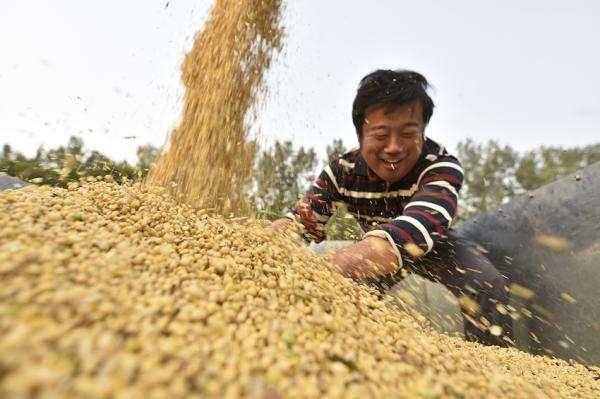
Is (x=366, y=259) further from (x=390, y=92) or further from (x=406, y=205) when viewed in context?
(x=390, y=92)

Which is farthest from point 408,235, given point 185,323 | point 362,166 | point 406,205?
point 185,323

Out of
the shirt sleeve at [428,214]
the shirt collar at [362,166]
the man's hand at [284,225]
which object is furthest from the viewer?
the shirt collar at [362,166]

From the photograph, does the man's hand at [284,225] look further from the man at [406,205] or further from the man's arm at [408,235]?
the man's arm at [408,235]

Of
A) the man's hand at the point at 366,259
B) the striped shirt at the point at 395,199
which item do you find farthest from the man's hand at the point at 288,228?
the man's hand at the point at 366,259

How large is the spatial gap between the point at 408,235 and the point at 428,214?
0.26m

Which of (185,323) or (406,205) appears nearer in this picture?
(185,323)

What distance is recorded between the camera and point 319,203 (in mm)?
3578

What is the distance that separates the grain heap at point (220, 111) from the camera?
272 cm

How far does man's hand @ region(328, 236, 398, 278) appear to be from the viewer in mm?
2154

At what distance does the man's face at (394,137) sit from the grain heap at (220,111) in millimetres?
818

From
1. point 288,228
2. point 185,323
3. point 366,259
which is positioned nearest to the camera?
point 185,323

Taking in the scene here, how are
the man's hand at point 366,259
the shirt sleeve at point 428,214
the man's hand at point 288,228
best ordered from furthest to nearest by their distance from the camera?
1. the man's hand at point 288,228
2. the shirt sleeve at point 428,214
3. the man's hand at point 366,259

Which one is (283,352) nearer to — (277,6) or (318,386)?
(318,386)

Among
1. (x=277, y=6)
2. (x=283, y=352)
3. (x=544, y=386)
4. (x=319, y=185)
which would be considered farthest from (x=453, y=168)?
(x=283, y=352)
